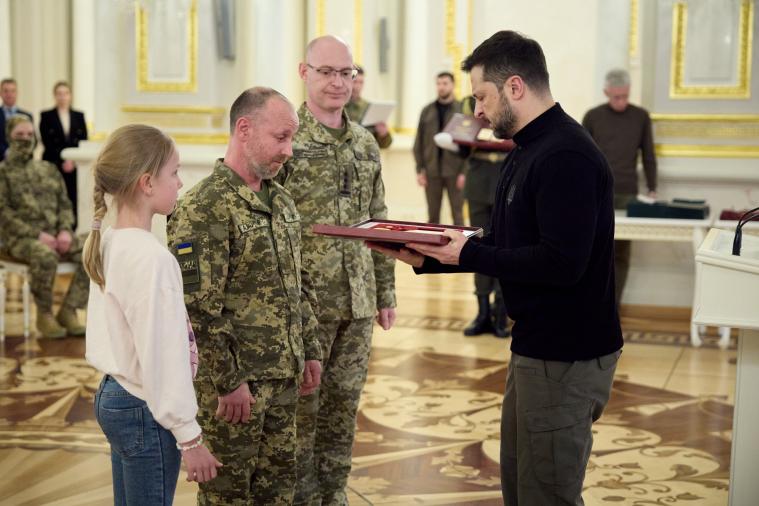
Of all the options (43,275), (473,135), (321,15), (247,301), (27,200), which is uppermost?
(321,15)

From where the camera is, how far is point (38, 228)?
300 inches

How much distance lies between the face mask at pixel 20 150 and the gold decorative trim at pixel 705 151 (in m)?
4.66

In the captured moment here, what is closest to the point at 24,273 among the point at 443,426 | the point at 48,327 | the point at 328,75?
the point at 48,327

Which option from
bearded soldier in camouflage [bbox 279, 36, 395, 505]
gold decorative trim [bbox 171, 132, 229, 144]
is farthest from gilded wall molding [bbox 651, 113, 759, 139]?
bearded soldier in camouflage [bbox 279, 36, 395, 505]

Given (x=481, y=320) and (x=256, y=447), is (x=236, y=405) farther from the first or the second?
(x=481, y=320)

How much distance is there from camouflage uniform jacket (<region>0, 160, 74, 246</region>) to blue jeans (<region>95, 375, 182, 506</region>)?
546cm

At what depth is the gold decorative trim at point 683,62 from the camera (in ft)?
26.4

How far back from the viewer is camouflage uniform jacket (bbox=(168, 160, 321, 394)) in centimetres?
292

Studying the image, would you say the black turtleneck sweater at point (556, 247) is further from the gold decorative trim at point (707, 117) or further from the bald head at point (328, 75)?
the gold decorative trim at point (707, 117)

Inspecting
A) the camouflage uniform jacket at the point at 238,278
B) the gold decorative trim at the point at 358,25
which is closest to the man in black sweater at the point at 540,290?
the camouflage uniform jacket at the point at 238,278

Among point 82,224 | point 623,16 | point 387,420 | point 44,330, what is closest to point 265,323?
point 387,420

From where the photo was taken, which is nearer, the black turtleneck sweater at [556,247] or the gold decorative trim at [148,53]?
the black turtleneck sweater at [556,247]

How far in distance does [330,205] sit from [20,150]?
469cm

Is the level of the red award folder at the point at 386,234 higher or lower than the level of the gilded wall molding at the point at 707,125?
lower
